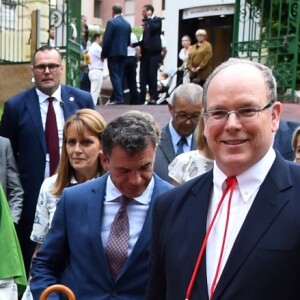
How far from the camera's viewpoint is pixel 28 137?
620cm

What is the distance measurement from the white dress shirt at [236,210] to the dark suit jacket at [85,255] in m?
1.06

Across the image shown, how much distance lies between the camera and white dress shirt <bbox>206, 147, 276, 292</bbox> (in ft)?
7.85

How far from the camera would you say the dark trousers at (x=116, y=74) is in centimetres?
1400

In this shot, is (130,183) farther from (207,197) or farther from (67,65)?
(67,65)

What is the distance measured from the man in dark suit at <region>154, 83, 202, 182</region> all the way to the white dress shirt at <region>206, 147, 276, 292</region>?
288cm

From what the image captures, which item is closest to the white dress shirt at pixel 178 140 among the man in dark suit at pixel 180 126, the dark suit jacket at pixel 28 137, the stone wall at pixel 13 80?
the man in dark suit at pixel 180 126

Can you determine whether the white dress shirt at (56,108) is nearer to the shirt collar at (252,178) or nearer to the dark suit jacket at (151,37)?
the shirt collar at (252,178)

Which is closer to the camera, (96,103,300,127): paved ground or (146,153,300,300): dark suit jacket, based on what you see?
(146,153,300,300): dark suit jacket

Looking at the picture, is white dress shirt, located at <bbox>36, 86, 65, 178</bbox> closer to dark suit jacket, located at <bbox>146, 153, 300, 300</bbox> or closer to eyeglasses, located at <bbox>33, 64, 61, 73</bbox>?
eyeglasses, located at <bbox>33, 64, 61, 73</bbox>

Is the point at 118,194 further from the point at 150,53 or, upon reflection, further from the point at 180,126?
the point at 150,53

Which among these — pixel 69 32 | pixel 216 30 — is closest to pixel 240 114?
pixel 69 32

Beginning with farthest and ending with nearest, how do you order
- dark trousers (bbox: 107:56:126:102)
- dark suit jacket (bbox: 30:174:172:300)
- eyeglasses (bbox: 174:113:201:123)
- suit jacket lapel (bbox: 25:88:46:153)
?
1. dark trousers (bbox: 107:56:126:102)
2. suit jacket lapel (bbox: 25:88:46:153)
3. eyeglasses (bbox: 174:113:201:123)
4. dark suit jacket (bbox: 30:174:172:300)

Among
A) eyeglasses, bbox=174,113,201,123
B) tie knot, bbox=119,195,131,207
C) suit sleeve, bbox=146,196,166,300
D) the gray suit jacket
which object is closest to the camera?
suit sleeve, bbox=146,196,166,300

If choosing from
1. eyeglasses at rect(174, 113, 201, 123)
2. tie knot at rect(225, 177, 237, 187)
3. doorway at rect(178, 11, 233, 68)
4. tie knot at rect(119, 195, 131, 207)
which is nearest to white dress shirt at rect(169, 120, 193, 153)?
eyeglasses at rect(174, 113, 201, 123)
